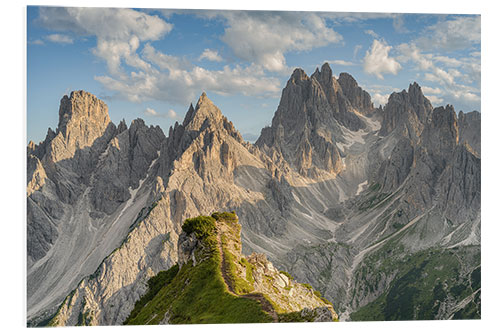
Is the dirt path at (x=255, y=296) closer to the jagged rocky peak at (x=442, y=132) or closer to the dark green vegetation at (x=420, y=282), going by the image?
the dark green vegetation at (x=420, y=282)

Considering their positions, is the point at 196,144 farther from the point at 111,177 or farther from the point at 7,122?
the point at 7,122

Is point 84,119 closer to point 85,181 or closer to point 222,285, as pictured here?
point 85,181

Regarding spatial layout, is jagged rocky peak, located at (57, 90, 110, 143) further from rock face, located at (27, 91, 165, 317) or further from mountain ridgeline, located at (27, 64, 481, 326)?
mountain ridgeline, located at (27, 64, 481, 326)

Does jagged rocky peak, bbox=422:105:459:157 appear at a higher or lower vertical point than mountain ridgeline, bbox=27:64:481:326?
higher

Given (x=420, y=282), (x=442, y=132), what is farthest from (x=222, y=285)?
(x=442, y=132)

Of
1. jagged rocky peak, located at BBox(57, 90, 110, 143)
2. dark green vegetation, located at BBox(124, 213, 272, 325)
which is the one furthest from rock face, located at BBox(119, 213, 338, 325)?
jagged rocky peak, located at BBox(57, 90, 110, 143)

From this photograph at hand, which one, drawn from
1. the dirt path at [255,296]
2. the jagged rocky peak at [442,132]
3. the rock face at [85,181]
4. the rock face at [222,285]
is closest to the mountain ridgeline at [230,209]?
the rock face at [85,181]
